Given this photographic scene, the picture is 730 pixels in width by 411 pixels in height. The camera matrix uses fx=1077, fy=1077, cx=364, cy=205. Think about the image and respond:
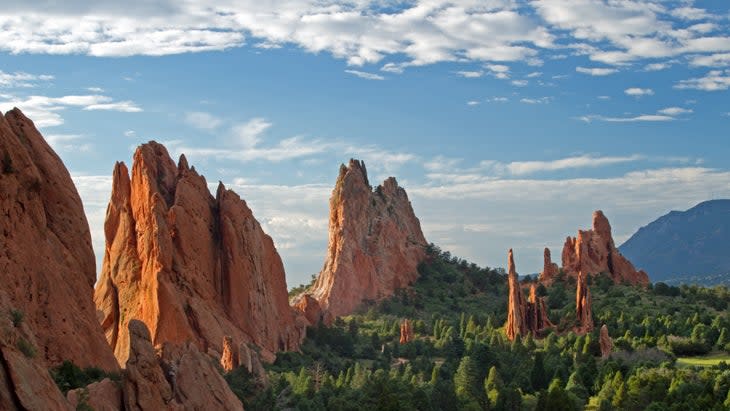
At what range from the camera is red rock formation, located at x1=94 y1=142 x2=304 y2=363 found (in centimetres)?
8012

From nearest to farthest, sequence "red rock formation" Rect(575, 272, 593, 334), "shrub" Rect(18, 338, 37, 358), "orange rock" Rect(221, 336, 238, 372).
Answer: "shrub" Rect(18, 338, 37, 358), "orange rock" Rect(221, 336, 238, 372), "red rock formation" Rect(575, 272, 593, 334)

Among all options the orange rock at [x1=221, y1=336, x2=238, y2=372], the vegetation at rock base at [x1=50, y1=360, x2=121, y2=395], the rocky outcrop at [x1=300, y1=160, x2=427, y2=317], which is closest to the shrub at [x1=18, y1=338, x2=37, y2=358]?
the vegetation at rock base at [x1=50, y1=360, x2=121, y2=395]

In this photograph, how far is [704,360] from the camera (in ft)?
307

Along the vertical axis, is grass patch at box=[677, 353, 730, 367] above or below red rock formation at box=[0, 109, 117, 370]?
below

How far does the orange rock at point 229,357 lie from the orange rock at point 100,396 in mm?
31190

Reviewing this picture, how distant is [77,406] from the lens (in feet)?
117

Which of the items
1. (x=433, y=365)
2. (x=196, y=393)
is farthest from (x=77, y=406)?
(x=433, y=365)

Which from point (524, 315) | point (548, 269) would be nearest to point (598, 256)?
point (548, 269)

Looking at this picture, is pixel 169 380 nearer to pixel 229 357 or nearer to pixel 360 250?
pixel 229 357

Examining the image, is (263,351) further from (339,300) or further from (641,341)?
(339,300)

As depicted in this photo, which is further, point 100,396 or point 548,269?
point 548,269

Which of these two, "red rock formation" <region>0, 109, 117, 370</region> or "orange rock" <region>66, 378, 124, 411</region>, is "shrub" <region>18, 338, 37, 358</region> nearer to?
"orange rock" <region>66, 378, 124, 411</region>

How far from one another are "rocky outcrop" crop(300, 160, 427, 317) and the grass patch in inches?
2165

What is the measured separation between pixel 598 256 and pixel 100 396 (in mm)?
106679
